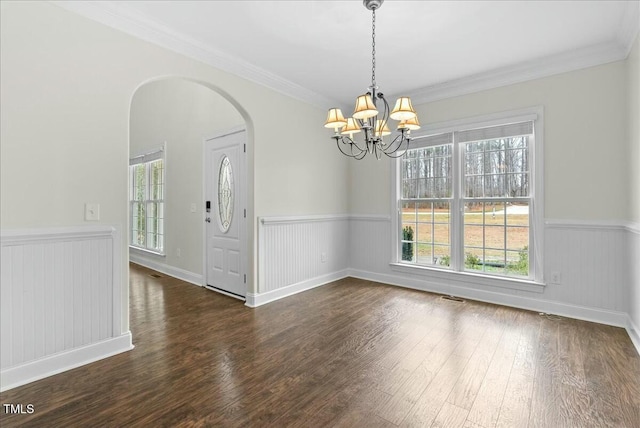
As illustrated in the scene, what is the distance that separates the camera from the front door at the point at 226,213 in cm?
418

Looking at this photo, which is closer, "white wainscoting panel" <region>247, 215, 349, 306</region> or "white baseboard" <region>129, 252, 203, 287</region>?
"white wainscoting panel" <region>247, 215, 349, 306</region>

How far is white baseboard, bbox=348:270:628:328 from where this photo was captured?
3.21 meters

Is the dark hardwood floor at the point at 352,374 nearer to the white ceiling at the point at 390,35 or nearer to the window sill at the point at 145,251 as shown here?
the window sill at the point at 145,251

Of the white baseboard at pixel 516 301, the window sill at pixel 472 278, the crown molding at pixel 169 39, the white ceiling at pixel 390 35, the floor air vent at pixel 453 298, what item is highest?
the white ceiling at pixel 390 35

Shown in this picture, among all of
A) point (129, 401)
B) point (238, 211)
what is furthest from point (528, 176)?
point (129, 401)

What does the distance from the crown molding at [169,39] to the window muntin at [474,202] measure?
86.5 inches

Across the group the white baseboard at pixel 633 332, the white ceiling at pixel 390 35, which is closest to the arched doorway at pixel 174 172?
the white ceiling at pixel 390 35

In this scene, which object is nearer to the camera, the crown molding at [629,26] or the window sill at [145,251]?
the crown molding at [629,26]

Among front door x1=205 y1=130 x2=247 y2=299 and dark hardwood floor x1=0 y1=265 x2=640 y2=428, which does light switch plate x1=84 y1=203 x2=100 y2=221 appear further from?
front door x1=205 y1=130 x2=247 y2=299

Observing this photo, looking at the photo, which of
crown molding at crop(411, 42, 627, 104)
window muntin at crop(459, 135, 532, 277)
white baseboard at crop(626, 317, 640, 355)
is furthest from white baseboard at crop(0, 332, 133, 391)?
crown molding at crop(411, 42, 627, 104)

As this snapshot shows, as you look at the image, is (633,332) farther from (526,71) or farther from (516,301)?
(526,71)

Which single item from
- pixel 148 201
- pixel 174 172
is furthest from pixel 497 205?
pixel 148 201

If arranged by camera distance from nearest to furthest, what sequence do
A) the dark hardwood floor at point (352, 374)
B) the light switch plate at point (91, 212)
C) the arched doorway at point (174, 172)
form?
the dark hardwood floor at point (352, 374) → the light switch plate at point (91, 212) → the arched doorway at point (174, 172)

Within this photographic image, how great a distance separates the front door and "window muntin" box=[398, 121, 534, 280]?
233 centimetres
